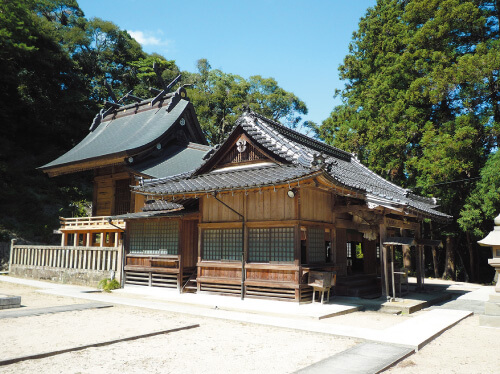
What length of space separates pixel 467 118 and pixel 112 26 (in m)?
40.1

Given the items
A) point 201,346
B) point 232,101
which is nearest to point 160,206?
point 201,346

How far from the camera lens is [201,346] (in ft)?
22.8

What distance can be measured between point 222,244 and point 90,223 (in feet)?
36.0

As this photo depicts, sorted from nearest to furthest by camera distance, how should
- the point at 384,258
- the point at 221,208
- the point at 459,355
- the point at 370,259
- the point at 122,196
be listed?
the point at 459,355 < the point at 384,258 < the point at 221,208 < the point at 370,259 < the point at 122,196

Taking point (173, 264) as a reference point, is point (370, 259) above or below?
above

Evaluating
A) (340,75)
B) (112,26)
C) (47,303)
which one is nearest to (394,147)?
(340,75)

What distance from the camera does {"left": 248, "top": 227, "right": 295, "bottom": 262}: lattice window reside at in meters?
11.6

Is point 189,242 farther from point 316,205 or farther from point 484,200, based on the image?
point 484,200

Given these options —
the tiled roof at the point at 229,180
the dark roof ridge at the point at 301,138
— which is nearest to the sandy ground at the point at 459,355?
the tiled roof at the point at 229,180

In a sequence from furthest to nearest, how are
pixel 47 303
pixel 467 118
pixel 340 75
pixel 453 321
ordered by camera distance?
1. pixel 340 75
2. pixel 467 118
3. pixel 47 303
4. pixel 453 321

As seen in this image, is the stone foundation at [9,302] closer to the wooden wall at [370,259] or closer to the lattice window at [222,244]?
the lattice window at [222,244]

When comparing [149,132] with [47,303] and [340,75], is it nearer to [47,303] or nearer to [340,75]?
[47,303]

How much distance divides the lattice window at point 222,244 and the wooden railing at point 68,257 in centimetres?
496

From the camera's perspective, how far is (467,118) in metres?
19.9
